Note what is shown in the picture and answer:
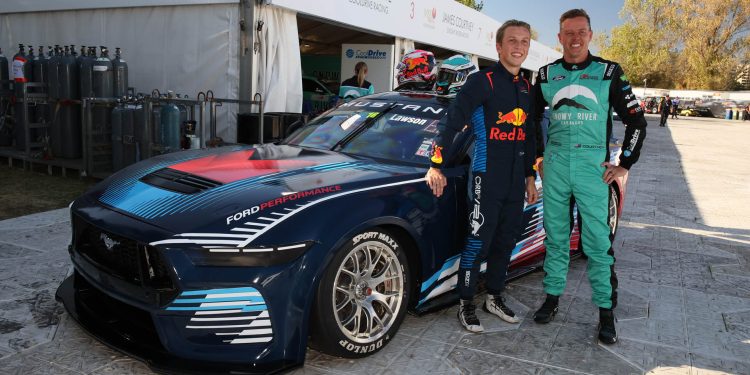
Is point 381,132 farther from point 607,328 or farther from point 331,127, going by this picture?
point 607,328

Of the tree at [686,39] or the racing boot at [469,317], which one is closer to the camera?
the racing boot at [469,317]

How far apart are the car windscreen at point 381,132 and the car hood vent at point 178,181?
3.37 feet

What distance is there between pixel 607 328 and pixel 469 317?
2.60ft

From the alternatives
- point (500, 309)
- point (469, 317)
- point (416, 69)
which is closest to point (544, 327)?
point (500, 309)

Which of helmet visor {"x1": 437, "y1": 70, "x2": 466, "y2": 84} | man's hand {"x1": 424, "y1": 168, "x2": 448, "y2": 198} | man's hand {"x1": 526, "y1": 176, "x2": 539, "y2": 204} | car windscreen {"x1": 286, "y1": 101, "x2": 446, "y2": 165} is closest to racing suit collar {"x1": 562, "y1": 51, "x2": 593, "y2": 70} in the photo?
man's hand {"x1": 526, "y1": 176, "x2": 539, "y2": 204}

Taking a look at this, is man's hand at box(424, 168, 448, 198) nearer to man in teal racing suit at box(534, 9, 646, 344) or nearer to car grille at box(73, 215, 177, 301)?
man in teal racing suit at box(534, 9, 646, 344)

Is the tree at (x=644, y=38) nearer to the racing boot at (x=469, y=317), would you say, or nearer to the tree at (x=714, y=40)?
the tree at (x=714, y=40)

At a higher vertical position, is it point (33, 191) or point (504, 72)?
point (504, 72)

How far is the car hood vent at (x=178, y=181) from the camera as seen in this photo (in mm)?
2791

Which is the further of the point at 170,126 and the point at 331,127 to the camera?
the point at 170,126

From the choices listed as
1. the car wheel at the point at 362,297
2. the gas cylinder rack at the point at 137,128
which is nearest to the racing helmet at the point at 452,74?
the car wheel at the point at 362,297

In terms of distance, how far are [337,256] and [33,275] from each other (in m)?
2.50

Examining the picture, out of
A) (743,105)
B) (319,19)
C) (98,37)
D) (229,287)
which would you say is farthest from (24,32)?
(743,105)

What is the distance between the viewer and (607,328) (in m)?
3.34
